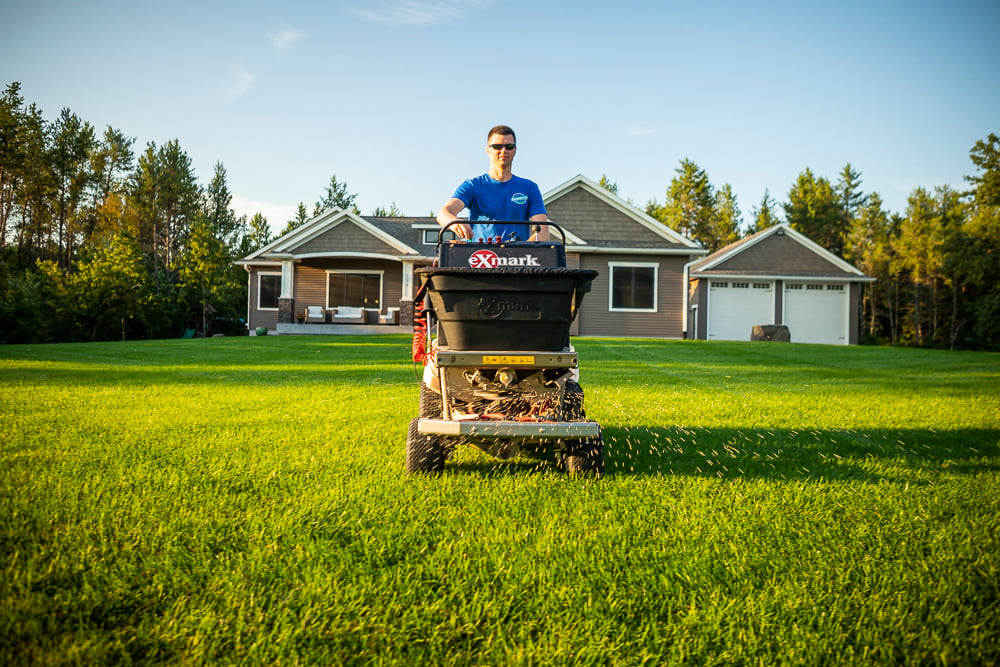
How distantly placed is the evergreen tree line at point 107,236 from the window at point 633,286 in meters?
20.3

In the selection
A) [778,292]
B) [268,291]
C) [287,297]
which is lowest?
[287,297]

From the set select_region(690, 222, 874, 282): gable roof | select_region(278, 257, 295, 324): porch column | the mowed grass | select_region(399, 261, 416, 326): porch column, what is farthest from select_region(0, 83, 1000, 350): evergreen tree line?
the mowed grass

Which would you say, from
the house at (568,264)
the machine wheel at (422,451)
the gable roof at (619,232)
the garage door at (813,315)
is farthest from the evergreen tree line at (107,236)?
the garage door at (813,315)

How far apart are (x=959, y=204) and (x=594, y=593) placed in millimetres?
54194

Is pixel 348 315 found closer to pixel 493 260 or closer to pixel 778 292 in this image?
pixel 778 292

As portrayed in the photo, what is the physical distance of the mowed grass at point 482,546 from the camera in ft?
6.00

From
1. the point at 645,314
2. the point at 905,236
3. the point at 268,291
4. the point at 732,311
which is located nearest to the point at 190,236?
the point at 268,291

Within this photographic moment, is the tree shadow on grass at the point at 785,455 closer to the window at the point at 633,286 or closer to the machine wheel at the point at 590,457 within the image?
the machine wheel at the point at 590,457

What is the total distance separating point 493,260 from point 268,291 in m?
26.6

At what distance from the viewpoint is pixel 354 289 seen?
26.0 meters

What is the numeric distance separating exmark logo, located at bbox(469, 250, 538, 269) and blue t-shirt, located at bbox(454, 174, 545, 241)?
30.5 inches

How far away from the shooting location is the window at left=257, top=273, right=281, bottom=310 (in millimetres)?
27781

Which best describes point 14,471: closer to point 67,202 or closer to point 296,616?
point 296,616

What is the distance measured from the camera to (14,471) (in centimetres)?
327
